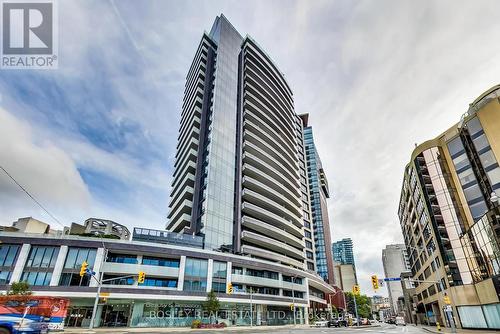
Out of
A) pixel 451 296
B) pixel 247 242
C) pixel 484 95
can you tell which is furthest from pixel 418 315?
pixel 484 95

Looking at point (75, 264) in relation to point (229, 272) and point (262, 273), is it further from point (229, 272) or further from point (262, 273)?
point (262, 273)

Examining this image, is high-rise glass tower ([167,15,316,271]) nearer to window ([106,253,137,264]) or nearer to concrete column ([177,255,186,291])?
concrete column ([177,255,186,291])

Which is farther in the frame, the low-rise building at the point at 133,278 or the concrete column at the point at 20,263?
the low-rise building at the point at 133,278

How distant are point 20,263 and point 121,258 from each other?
13.2m

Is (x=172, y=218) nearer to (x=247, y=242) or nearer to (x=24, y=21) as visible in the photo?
(x=247, y=242)

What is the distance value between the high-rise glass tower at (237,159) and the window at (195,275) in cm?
561

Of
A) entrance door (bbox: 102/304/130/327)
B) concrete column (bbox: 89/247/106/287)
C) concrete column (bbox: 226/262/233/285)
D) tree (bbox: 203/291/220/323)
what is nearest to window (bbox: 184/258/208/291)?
tree (bbox: 203/291/220/323)

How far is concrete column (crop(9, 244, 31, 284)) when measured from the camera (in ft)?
131

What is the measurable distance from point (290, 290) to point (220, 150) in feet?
123

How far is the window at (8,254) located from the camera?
40.7m

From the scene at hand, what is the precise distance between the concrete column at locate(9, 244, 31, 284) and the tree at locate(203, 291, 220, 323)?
89.3 ft

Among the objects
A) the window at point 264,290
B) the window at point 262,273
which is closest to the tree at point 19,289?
the window at point 262,273

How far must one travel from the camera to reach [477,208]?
47.5 metres

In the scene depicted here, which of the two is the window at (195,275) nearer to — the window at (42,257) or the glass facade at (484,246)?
the window at (42,257)
